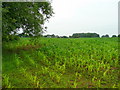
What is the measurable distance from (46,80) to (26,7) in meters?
7.86

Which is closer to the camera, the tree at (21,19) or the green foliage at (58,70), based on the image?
the green foliage at (58,70)

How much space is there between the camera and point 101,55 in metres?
15.9

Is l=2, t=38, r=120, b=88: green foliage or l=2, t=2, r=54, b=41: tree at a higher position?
l=2, t=2, r=54, b=41: tree

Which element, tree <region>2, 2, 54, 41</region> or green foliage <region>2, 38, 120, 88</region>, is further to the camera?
tree <region>2, 2, 54, 41</region>

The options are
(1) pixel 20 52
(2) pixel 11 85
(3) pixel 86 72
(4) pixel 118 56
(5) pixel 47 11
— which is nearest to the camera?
(2) pixel 11 85

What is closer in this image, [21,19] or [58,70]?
[58,70]

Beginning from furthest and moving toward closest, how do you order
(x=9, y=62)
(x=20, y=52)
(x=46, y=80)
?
1. (x=20, y=52)
2. (x=9, y=62)
3. (x=46, y=80)

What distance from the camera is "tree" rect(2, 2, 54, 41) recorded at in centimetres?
1469

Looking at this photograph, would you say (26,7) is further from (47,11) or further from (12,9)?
(47,11)

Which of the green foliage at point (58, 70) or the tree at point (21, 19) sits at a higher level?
the tree at point (21, 19)

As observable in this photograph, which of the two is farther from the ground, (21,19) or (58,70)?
(21,19)

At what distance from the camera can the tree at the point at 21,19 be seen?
1469cm


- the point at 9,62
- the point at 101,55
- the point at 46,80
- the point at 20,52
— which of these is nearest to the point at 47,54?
the point at 20,52

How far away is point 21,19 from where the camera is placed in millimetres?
16484
